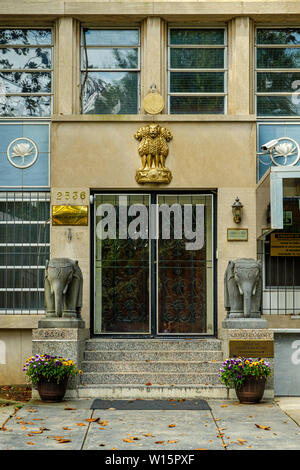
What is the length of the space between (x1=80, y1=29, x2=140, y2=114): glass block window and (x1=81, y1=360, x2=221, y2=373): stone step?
4.89 meters

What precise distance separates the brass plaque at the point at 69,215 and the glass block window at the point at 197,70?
2601 millimetres

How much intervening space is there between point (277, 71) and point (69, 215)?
4830 mm

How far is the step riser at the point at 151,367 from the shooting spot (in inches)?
472

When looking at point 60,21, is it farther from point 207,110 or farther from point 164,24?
point 207,110

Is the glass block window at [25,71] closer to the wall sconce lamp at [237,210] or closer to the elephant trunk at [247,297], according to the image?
the wall sconce lamp at [237,210]

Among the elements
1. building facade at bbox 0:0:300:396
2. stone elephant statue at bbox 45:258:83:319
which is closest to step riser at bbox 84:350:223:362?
stone elephant statue at bbox 45:258:83:319

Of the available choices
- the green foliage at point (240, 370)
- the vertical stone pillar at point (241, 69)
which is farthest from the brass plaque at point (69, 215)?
the green foliage at point (240, 370)

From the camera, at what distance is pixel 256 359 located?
11.4 metres

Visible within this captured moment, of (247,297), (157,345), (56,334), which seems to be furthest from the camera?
(157,345)

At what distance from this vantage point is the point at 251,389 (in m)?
11.0

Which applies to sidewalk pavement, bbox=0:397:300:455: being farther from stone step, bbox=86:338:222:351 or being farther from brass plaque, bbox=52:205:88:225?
brass plaque, bbox=52:205:88:225

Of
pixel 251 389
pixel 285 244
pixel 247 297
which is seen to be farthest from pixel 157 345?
pixel 285 244

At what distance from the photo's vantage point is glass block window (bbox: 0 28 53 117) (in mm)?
14195

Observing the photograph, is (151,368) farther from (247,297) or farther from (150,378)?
(247,297)
